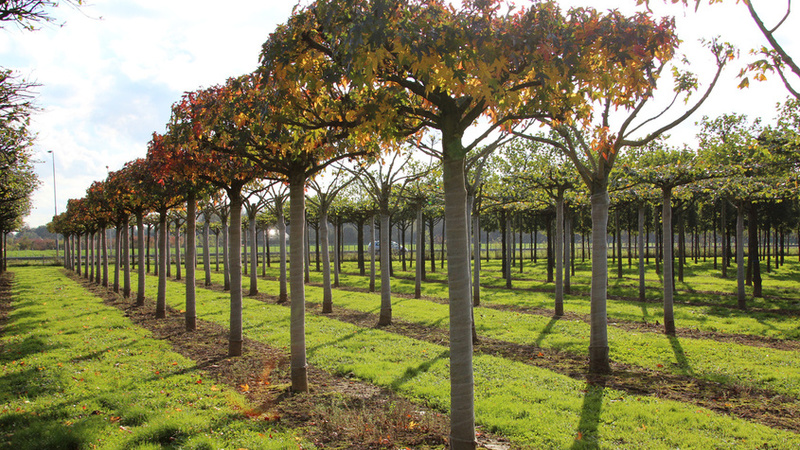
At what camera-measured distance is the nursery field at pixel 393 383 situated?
541 cm

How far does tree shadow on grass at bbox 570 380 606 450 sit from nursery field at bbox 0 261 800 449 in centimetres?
3

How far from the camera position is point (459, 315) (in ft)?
15.3

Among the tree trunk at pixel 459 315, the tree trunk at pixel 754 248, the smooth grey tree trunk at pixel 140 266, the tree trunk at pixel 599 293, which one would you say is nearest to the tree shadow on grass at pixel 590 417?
the tree trunk at pixel 599 293

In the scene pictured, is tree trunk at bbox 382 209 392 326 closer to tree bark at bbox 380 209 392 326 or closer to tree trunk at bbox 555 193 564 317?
tree bark at bbox 380 209 392 326

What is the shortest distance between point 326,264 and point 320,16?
1238 centimetres

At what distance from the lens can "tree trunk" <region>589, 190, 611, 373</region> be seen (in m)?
8.36

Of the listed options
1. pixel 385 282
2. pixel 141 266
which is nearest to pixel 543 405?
pixel 385 282

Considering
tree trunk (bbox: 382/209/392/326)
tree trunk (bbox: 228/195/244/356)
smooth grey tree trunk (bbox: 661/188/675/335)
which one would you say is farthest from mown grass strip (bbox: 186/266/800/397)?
tree trunk (bbox: 228/195/244/356)

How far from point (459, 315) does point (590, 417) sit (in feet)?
9.14

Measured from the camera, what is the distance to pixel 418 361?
8.96 meters

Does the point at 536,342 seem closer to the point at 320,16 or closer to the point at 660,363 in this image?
the point at 660,363

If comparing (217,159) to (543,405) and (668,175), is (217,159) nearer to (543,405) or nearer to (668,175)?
(543,405)

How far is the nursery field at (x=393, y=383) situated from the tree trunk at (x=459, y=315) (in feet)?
2.71

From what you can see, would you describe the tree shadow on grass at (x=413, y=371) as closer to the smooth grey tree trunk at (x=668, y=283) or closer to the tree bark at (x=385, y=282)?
the tree bark at (x=385, y=282)
